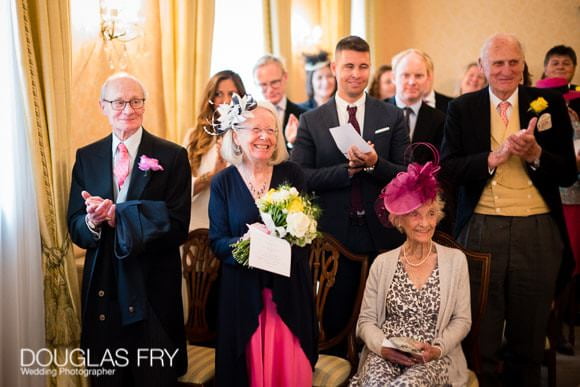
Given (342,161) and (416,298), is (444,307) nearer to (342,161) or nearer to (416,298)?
(416,298)

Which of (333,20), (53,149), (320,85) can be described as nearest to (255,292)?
(53,149)

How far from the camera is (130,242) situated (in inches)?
120

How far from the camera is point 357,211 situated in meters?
3.77

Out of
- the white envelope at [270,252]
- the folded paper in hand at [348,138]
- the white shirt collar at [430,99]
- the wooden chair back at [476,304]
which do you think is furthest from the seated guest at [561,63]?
the white envelope at [270,252]

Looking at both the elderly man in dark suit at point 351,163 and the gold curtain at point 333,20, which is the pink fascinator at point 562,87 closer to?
the elderly man in dark suit at point 351,163

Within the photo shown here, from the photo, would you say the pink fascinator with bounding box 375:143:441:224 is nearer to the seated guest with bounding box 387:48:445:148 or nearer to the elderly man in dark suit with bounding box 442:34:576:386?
the elderly man in dark suit with bounding box 442:34:576:386

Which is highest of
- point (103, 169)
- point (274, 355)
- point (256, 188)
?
point (103, 169)

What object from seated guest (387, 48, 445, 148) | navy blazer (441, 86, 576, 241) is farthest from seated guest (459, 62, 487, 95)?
navy blazer (441, 86, 576, 241)

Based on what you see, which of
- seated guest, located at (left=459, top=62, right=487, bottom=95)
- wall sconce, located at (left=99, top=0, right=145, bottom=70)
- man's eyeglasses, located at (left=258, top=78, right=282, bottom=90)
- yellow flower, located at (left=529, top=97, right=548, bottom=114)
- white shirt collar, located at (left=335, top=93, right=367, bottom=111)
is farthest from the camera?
seated guest, located at (left=459, top=62, right=487, bottom=95)

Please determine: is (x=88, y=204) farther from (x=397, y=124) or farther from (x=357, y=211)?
(x=397, y=124)

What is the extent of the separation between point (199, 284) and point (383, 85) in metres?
3.36

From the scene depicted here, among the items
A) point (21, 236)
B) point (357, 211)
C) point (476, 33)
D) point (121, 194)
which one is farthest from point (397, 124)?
point (476, 33)

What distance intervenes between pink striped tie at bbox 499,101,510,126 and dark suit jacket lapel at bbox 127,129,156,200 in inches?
70.5

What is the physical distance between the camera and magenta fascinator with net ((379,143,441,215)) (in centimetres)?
321
